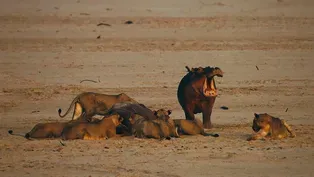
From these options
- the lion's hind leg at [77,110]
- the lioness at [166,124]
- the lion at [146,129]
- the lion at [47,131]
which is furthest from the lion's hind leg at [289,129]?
the lion's hind leg at [77,110]

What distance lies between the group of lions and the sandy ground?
0.53 ft

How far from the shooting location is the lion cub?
13305 millimetres

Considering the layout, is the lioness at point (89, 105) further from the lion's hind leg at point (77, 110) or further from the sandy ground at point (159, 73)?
the sandy ground at point (159, 73)

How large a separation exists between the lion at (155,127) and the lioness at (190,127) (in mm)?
127

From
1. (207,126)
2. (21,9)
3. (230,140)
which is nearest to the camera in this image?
(230,140)

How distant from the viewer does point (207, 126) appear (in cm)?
1444

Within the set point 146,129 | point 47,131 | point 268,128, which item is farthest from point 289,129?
point 47,131

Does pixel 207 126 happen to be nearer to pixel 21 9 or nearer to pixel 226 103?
pixel 226 103

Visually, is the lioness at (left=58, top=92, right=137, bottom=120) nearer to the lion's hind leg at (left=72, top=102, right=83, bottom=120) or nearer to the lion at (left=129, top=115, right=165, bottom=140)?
the lion's hind leg at (left=72, top=102, right=83, bottom=120)

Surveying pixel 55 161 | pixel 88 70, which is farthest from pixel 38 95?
pixel 55 161

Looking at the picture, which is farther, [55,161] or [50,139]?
[50,139]

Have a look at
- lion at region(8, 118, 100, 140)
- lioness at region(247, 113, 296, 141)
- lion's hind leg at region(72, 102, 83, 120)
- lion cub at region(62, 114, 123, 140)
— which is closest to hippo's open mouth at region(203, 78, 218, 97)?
lioness at region(247, 113, 296, 141)

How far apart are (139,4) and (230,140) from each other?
13936 mm

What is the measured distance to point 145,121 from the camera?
1355cm
